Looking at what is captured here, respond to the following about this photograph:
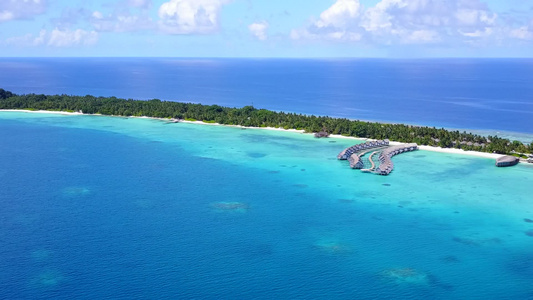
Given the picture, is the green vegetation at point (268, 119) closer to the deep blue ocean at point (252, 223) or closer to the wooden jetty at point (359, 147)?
the wooden jetty at point (359, 147)

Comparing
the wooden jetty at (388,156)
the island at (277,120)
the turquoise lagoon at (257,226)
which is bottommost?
the turquoise lagoon at (257,226)

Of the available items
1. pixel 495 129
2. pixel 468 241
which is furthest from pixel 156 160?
pixel 495 129

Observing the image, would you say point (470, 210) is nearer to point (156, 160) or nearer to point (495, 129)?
point (156, 160)

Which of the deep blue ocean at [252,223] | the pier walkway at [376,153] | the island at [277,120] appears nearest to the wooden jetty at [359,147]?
the pier walkway at [376,153]

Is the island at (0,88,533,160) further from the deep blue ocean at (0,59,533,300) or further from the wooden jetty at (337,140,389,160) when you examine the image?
the deep blue ocean at (0,59,533,300)

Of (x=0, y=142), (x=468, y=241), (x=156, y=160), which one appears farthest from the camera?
(x=0, y=142)

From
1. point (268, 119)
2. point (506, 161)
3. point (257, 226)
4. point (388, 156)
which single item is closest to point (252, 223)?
point (257, 226)
